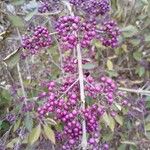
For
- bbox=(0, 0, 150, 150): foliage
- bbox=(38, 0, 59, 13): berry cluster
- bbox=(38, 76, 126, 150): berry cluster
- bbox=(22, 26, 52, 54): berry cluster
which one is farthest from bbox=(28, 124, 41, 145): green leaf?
bbox=(38, 0, 59, 13): berry cluster

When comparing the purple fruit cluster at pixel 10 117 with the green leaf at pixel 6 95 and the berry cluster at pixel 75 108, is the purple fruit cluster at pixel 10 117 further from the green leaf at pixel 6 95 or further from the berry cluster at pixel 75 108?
the berry cluster at pixel 75 108

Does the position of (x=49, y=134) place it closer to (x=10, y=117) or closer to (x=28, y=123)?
(x=28, y=123)

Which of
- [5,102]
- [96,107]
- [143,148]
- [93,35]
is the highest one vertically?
[93,35]

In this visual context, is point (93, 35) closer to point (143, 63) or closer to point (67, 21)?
point (67, 21)

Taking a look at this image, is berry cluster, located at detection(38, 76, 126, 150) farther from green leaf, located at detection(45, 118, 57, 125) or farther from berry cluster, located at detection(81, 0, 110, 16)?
berry cluster, located at detection(81, 0, 110, 16)

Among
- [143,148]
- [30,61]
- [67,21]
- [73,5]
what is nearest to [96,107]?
[67,21]

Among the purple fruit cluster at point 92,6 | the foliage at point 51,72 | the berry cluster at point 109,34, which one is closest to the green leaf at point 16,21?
the foliage at point 51,72

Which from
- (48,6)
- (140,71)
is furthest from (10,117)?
(140,71)
